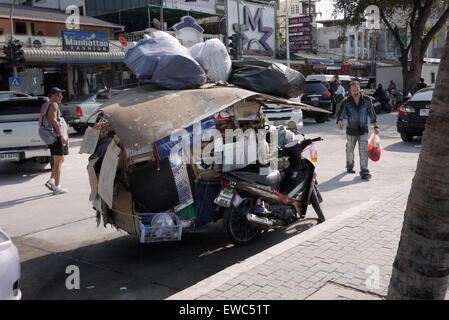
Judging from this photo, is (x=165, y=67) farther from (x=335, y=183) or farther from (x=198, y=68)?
(x=335, y=183)

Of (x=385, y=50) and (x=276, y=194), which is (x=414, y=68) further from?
(x=385, y=50)

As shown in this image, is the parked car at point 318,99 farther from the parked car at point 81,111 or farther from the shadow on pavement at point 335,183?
the shadow on pavement at point 335,183

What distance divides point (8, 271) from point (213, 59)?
3.41 m

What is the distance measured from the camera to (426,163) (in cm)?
262

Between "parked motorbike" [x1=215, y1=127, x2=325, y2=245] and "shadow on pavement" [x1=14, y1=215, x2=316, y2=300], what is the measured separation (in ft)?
0.80

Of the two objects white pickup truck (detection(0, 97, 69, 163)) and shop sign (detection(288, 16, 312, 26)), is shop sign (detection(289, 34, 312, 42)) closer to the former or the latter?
shop sign (detection(288, 16, 312, 26))

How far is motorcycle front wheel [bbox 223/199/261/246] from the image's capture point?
539cm

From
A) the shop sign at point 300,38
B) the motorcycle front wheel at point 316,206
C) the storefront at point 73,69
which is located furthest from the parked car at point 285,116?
the shop sign at point 300,38

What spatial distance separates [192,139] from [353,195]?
3854 millimetres

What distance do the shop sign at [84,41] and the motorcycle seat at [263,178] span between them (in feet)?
78.2

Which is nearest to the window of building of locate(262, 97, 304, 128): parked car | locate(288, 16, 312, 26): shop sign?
locate(288, 16, 312, 26): shop sign

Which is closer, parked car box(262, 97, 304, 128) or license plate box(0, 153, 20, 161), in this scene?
license plate box(0, 153, 20, 161)

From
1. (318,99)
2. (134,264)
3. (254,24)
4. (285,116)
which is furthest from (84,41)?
(134,264)

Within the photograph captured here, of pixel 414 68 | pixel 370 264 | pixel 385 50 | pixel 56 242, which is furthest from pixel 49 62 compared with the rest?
pixel 385 50
